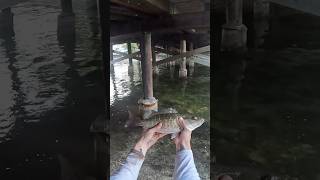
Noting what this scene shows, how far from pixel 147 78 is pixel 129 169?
4.47 ft

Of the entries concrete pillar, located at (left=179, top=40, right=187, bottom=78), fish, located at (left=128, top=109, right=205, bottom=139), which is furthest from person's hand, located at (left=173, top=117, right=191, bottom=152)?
concrete pillar, located at (left=179, top=40, right=187, bottom=78)

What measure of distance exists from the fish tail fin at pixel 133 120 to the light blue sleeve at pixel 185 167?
1.62 ft

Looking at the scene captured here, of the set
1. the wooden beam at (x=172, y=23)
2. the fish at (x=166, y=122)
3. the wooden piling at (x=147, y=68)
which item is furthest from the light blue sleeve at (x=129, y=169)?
the wooden beam at (x=172, y=23)

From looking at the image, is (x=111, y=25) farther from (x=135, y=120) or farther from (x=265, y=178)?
(x=265, y=178)

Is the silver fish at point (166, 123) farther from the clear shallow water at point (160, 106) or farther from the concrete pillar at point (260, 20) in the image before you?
the concrete pillar at point (260, 20)

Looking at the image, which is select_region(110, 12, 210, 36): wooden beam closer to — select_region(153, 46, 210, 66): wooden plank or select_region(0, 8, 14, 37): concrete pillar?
select_region(153, 46, 210, 66): wooden plank

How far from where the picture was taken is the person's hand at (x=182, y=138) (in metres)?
3.60

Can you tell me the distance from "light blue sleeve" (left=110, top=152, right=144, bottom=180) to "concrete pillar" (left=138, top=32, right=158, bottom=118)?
694 mm

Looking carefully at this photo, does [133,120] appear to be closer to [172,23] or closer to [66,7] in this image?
[172,23]

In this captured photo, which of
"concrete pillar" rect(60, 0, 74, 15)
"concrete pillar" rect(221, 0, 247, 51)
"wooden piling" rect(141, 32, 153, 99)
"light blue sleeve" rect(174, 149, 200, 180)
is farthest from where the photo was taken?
"concrete pillar" rect(221, 0, 247, 51)

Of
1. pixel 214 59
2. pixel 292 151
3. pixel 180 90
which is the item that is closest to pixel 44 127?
pixel 180 90

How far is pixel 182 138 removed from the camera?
3.63 m

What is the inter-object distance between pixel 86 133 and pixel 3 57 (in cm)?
231

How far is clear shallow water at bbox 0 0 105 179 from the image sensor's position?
185 inches
